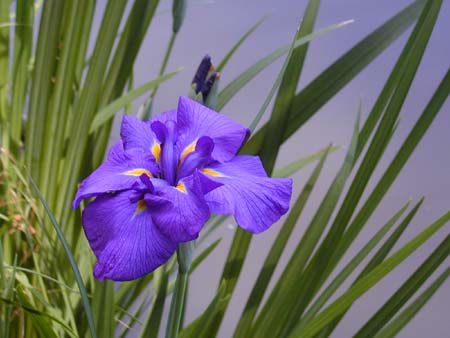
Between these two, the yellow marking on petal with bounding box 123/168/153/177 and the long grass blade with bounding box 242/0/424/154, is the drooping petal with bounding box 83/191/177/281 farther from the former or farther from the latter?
the long grass blade with bounding box 242/0/424/154

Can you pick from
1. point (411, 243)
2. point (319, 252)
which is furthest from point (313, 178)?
point (411, 243)

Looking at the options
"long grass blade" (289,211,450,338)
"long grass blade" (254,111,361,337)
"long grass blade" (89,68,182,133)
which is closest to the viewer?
"long grass blade" (289,211,450,338)

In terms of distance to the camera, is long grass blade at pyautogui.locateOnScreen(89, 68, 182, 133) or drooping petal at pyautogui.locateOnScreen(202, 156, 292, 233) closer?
drooping petal at pyautogui.locateOnScreen(202, 156, 292, 233)

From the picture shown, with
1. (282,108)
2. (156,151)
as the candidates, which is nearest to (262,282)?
(282,108)

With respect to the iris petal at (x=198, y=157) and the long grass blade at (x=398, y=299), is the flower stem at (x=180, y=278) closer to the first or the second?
the iris petal at (x=198, y=157)

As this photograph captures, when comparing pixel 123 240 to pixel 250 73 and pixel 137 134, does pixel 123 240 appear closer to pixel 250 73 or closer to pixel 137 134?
pixel 137 134

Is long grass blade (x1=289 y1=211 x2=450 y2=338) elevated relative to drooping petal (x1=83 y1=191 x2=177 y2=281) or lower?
lower

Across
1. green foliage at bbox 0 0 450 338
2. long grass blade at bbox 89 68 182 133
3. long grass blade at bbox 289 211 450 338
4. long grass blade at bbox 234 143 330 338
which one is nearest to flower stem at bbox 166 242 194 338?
green foliage at bbox 0 0 450 338

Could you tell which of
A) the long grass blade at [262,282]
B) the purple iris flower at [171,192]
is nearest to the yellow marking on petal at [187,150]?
the purple iris flower at [171,192]
